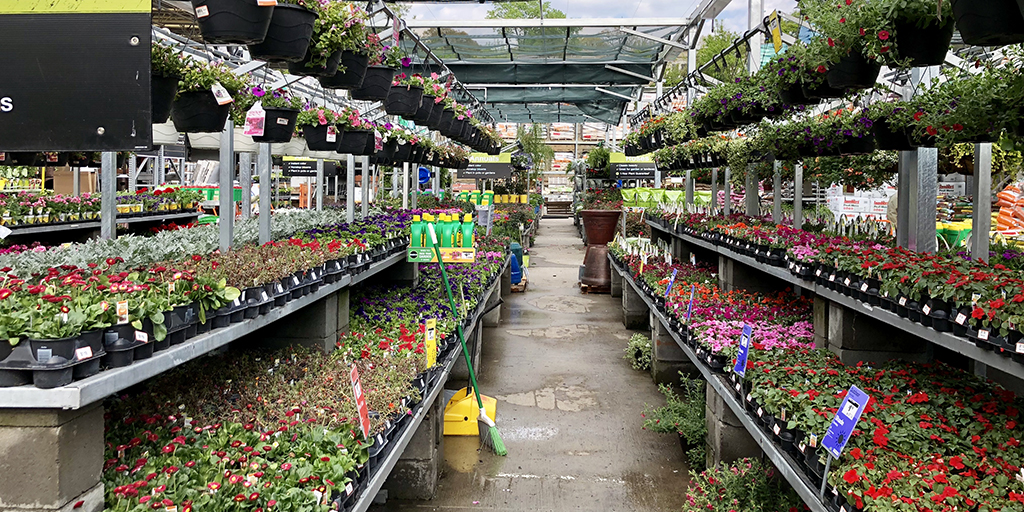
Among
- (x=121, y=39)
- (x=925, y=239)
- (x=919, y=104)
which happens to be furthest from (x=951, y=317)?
(x=121, y=39)

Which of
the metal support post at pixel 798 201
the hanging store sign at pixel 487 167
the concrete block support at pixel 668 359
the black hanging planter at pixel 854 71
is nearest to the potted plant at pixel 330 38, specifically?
the black hanging planter at pixel 854 71

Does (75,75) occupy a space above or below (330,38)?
below

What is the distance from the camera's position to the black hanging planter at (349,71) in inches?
141

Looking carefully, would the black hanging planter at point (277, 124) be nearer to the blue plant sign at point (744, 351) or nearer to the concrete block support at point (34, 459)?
the concrete block support at point (34, 459)

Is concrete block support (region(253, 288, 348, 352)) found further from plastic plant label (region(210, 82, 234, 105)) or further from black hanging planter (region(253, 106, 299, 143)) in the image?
plastic plant label (region(210, 82, 234, 105))

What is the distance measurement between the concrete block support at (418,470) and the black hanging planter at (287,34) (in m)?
2.52

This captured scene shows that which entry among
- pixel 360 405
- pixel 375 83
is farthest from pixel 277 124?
pixel 360 405

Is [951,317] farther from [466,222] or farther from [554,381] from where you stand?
[554,381]

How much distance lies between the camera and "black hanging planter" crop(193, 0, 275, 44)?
2.39 metres

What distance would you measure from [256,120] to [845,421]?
344 cm

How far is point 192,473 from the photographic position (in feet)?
8.32

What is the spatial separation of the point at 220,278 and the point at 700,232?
583 centimetres

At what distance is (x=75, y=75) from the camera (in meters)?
2.00

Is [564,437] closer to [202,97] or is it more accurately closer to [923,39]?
[202,97]
